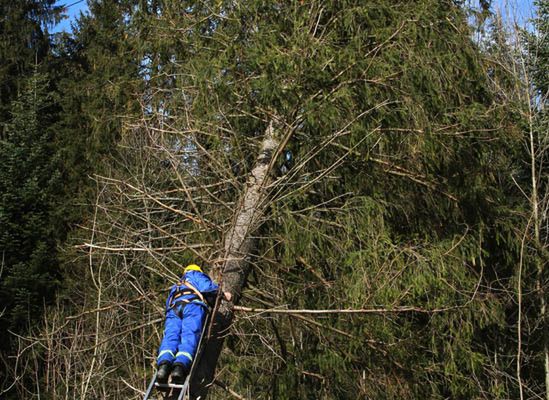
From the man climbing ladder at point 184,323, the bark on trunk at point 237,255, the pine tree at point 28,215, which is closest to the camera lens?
the man climbing ladder at point 184,323

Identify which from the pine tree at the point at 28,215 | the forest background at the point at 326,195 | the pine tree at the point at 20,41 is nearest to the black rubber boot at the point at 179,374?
the forest background at the point at 326,195

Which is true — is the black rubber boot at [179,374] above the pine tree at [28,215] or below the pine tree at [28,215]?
below

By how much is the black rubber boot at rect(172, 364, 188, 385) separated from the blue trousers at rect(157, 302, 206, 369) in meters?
0.04

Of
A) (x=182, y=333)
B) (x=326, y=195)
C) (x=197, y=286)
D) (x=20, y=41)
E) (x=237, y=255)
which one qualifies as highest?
(x=20, y=41)

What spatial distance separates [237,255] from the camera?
6.33 metres

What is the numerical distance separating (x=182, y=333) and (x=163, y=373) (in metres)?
0.38

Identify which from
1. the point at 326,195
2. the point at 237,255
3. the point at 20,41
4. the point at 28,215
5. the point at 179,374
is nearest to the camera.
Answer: the point at 179,374

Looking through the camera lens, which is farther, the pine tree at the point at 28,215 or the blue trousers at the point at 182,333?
the pine tree at the point at 28,215

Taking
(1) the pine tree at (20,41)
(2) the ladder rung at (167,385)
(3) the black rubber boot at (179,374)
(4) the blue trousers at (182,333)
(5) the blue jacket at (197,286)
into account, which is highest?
(1) the pine tree at (20,41)

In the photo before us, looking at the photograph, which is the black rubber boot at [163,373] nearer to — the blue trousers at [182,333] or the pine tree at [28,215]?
the blue trousers at [182,333]

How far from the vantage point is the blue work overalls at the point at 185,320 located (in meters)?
5.12

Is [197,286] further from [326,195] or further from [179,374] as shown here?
[326,195]

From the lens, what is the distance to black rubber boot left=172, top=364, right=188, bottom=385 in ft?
16.2

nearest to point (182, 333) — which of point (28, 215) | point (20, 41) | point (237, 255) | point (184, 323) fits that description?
point (184, 323)
